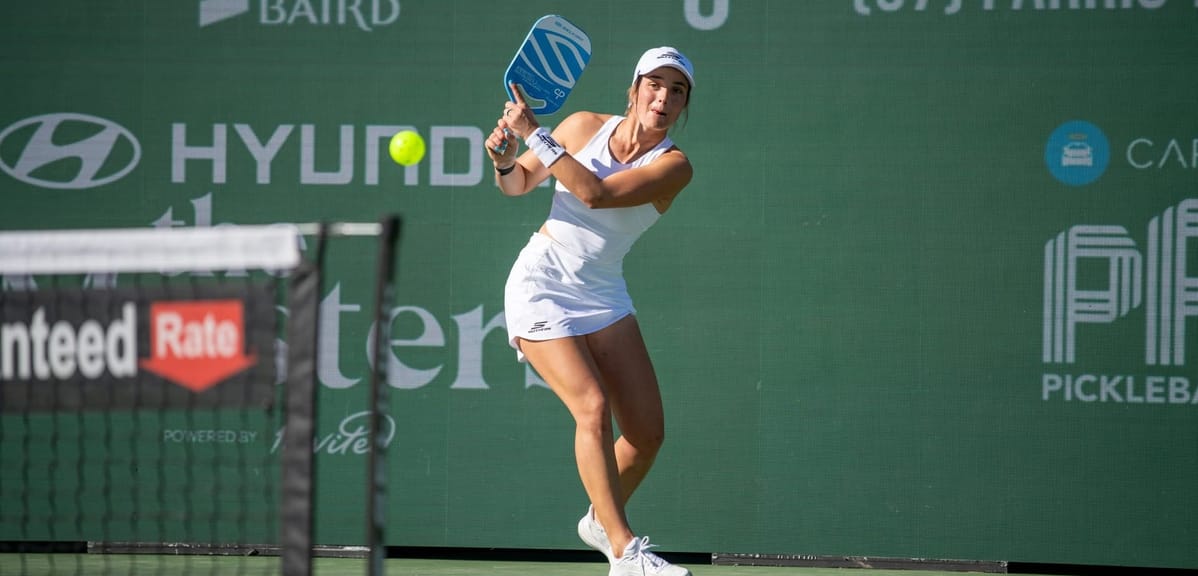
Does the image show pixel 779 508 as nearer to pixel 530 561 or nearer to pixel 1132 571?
pixel 530 561

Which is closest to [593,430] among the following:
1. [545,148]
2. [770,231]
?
[545,148]

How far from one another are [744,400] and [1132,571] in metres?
1.43

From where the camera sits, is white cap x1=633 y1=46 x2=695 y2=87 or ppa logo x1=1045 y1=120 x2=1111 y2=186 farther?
ppa logo x1=1045 y1=120 x2=1111 y2=186

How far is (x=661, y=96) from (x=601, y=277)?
55 centimetres

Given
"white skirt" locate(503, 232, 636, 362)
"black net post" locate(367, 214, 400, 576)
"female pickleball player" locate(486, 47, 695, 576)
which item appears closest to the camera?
"black net post" locate(367, 214, 400, 576)

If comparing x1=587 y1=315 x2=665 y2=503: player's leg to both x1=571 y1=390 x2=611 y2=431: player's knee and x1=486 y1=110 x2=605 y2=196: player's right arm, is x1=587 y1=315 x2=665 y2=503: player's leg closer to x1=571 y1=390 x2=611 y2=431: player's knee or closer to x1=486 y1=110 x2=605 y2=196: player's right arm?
x1=571 y1=390 x2=611 y2=431: player's knee

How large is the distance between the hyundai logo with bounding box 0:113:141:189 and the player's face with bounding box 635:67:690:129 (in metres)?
1.89

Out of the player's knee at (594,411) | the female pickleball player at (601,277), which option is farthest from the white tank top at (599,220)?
the player's knee at (594,411)

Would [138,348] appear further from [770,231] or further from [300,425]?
[770,231]

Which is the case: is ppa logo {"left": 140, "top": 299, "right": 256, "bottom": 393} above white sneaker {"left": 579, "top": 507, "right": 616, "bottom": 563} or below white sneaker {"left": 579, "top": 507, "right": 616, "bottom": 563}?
above

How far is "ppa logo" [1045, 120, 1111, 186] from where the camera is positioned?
463 cm

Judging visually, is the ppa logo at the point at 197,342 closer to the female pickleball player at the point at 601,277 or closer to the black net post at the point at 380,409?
the black net post at the point at 380,409

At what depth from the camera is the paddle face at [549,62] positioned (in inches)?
164

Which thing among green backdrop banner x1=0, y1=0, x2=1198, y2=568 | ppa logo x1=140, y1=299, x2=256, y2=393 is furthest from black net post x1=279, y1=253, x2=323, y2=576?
green backdrop banner x1=0, y1=0, x2=1198, y2=568
